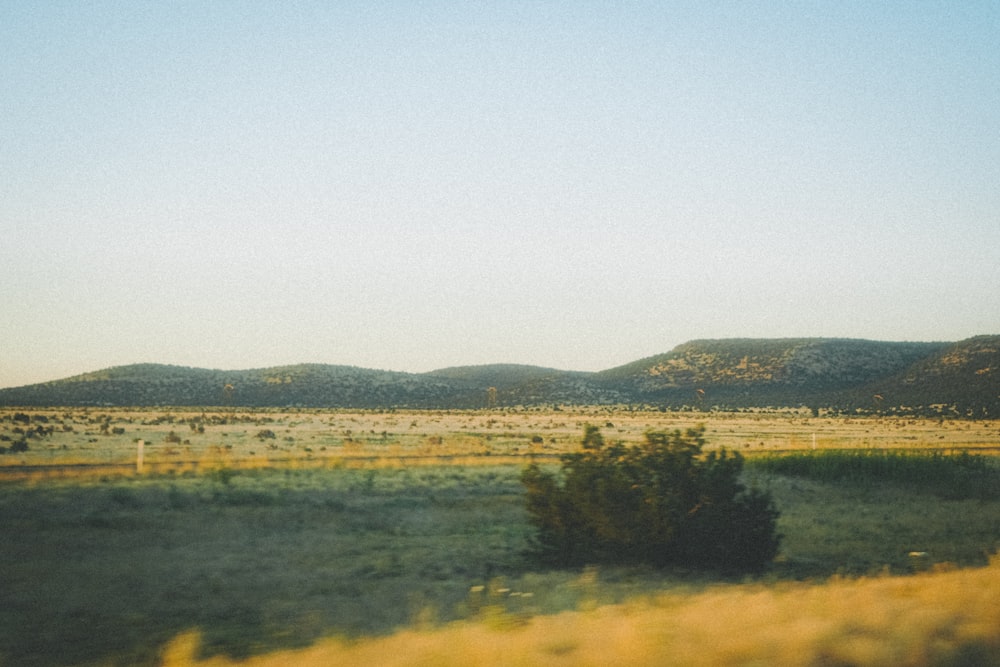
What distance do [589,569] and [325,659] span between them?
10.1 meters

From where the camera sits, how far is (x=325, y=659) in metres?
6.94

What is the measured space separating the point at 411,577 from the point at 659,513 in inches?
185

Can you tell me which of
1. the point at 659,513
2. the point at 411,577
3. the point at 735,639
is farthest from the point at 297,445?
the point at 735,639

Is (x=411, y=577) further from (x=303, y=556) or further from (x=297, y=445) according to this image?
(x=297, y=445)

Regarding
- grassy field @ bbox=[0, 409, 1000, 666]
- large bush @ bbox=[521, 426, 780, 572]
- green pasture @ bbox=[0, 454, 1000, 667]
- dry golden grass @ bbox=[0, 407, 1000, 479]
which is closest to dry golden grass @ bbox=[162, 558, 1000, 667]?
grassy field @ bbox=[0, 409, 1000, 666]

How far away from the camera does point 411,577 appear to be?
51.2 ft

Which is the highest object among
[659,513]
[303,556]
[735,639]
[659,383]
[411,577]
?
[659,383]

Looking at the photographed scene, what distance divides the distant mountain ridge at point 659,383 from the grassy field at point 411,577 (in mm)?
96073

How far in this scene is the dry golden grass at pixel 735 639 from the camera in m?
6.50

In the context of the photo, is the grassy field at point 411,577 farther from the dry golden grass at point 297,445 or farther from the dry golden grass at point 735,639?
the dry golden grass at point 297,445

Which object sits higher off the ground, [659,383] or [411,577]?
[659,383]

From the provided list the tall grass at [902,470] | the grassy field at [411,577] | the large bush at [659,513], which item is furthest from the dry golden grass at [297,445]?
the large bush at [659,513]

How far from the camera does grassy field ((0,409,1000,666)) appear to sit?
7.18 metres

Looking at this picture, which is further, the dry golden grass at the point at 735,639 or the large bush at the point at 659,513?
the large bush at the point at 659,513
